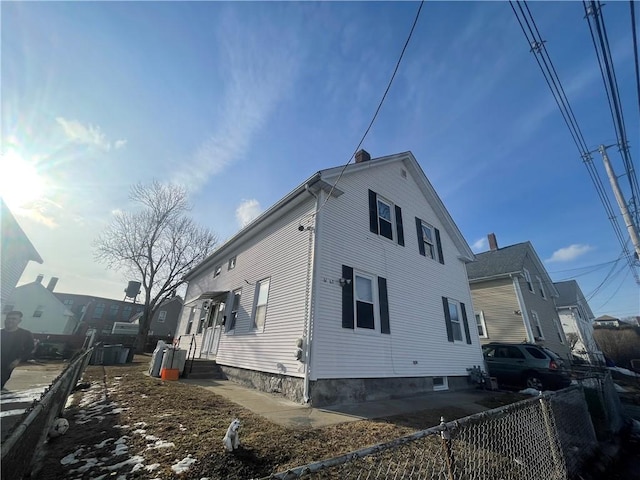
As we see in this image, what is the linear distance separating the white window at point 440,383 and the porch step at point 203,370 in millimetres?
7406

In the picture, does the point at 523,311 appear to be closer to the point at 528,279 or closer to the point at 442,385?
the point at 528,279

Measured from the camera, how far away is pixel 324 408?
5680mm

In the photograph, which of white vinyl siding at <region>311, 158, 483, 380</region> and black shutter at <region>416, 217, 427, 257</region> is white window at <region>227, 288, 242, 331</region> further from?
black shutter at <region>416, 217, 427, 257</region>

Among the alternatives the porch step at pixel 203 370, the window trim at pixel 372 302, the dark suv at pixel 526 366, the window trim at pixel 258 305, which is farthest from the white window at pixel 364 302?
the dark suv at pixel 526 366

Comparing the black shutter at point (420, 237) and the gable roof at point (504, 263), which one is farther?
the gable roof at point (504, 263)

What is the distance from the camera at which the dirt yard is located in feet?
9.02

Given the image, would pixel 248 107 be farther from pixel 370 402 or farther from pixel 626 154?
pixel 626 154

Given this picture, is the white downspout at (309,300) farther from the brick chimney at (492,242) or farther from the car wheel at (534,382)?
the brick chimney at (492,242)

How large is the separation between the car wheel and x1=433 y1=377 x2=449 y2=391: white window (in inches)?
124

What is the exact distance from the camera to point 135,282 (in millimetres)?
23250

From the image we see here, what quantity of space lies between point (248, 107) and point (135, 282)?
887 inches

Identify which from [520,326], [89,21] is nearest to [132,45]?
[89,21]

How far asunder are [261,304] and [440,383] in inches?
271

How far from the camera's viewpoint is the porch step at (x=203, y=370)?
9.24 m
